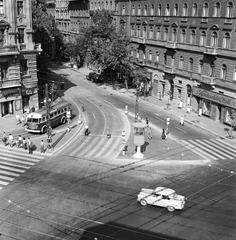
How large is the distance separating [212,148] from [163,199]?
60.3 ft

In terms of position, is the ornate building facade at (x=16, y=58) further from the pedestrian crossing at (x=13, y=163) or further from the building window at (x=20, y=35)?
the pedestrian crossing at (x=13, y=163)

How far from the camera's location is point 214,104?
5947 centimetres

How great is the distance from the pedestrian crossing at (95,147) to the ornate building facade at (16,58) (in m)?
14.8

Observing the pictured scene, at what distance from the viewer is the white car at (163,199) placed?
1176 inches

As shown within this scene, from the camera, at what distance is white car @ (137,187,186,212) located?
1176 inches

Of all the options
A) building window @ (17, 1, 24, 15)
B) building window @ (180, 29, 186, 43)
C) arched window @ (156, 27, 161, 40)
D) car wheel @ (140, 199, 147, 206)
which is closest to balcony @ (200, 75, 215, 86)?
building window @ (180, 29, 186, 43)

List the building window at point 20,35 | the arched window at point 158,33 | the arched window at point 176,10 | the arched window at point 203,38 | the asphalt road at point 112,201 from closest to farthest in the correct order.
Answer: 1. the asphalt road at point 112,201
2. the building window at point 20,35
3. the arched window at point 203,38
4. the arched window at point 176,10
5. the arched window at point 158,33

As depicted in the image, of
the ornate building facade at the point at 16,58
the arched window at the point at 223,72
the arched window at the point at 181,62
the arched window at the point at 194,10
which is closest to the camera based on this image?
the ornate building facade at the point at 16,58

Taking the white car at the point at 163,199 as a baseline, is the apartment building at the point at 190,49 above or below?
above

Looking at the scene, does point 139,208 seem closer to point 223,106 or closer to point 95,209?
point 95,209

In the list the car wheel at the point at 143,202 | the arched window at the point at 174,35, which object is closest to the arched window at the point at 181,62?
the arched window at the point at 174,35

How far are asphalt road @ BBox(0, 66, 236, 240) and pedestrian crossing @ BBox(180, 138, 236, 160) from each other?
1013 mm

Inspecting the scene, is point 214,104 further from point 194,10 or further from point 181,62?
point 194,10

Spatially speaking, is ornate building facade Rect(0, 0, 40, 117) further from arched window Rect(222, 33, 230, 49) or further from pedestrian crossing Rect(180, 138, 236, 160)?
arched window Rect(222, 33, 230, 49)
